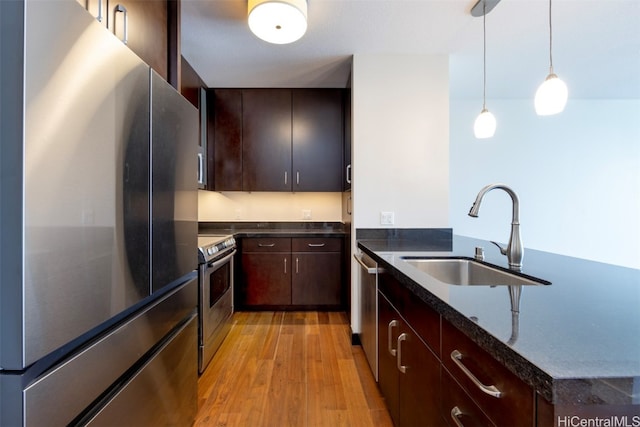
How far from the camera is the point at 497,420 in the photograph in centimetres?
64

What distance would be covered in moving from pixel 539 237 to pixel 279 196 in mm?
3142

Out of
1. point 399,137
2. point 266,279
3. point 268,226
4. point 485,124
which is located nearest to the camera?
point 485,124

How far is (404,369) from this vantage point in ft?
4.12

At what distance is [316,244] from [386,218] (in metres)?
0.95

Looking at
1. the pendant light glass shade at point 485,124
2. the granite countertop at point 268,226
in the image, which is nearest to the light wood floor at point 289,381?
the granite countertop at point 268,226

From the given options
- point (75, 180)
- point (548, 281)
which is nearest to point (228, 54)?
point (75, 180)

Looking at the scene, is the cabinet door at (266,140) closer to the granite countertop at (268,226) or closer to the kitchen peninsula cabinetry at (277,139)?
the kitchen peninsula cabinetry at (277,139)

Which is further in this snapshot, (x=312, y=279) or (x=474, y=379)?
(x=312, y=279)

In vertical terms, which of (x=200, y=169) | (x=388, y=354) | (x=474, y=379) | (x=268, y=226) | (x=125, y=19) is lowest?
(x=388, y=354)

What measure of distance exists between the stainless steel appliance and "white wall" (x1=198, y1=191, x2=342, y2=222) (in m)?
0.89

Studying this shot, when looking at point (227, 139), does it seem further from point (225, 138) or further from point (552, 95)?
point (552, 95)

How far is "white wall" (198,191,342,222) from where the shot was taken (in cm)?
362

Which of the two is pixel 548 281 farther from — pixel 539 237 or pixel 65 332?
pixel 539 237

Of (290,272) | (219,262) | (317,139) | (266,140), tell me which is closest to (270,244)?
(290,272)
